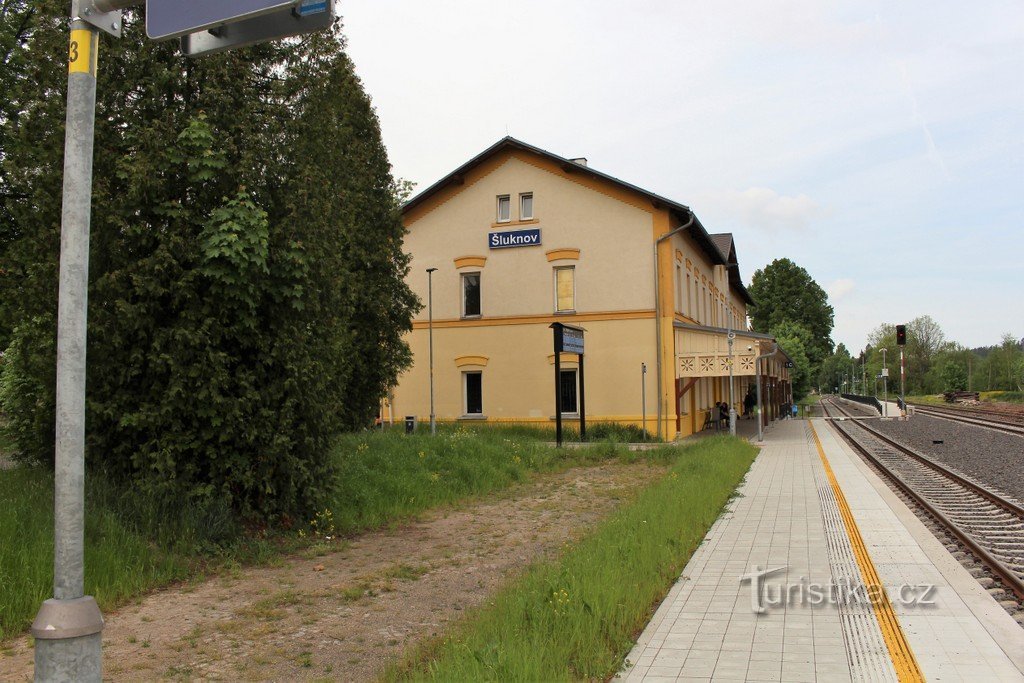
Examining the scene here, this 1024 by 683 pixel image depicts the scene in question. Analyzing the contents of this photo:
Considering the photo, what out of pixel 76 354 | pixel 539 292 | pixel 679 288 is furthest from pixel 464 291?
pixel 76 354

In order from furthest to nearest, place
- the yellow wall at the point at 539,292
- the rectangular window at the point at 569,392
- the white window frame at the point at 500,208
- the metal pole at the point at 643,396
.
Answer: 1. the white window frame at the point at 500,208
2. the rectangular window at the point at 569,392
3. the yellow wall at the point at 539,292
4. the metal pole at the point at 643,396

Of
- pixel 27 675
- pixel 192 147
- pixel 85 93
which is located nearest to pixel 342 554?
pixel 27 675

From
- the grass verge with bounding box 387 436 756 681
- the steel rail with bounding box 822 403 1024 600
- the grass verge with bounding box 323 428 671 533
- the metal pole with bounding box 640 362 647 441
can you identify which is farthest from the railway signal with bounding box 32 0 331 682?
the metal pole with bounding box 640 362 647 441

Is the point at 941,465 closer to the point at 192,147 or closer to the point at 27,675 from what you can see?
the point at 192,147

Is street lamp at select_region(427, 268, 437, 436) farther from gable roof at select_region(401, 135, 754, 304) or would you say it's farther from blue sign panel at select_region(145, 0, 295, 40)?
blue sign panel at select_region(145, 0, 295, 40)

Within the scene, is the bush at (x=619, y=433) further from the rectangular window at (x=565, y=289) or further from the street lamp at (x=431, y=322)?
the street lamp at (x=431, y=322)

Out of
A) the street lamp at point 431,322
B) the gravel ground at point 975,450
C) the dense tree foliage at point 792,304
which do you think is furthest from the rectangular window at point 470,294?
the dense tree foliage at point 792,304

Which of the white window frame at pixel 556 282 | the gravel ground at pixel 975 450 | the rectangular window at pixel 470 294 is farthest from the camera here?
the rectangular window at pixel 470 294

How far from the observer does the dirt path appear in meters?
5.20

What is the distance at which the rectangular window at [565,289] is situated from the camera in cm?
2820

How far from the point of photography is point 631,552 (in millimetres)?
7164

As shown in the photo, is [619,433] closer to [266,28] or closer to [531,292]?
[531,292]

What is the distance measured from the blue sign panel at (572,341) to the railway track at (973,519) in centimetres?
842

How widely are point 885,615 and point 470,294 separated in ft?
80.7
